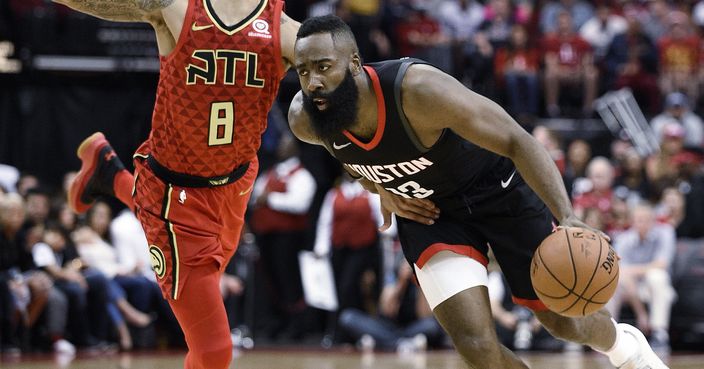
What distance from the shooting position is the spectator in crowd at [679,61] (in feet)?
49.4

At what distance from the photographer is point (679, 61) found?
A: 598 inches

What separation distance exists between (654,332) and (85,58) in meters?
7.40

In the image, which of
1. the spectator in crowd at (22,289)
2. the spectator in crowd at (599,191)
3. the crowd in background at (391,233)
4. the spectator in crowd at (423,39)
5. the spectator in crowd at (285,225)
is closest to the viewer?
the spectator in crowd at (22,289)

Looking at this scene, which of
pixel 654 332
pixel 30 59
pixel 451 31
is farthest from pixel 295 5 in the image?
pixel 654 332

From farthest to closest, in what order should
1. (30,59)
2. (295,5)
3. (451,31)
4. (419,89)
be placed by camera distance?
1. (451,31)
2. (295,5)
3. (30,59)
4. (419,89)

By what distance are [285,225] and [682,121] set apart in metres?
5.26

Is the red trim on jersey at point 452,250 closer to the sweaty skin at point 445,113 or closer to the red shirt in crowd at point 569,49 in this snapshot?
the sweaty skin at point 445,113

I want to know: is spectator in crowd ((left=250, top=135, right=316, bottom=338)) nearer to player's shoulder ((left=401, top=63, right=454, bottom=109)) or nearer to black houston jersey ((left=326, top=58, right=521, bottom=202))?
black houston jersey ((left=326, top=58, right=521, bottom=202))

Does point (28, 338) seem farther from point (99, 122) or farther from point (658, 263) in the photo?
point (658, 263)

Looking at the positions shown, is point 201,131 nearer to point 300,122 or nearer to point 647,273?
point 300,122

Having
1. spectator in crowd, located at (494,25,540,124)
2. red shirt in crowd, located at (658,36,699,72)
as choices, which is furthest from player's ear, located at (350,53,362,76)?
red shirt in crowd, located at (658,36,699,72)

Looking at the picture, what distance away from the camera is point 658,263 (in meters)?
11.2

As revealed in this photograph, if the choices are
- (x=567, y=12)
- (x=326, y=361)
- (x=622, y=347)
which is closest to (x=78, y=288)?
(x=326, y=361)

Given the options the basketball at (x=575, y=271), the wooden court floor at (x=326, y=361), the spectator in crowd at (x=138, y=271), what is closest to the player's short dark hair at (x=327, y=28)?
the basketball at (x=575, y=271)
